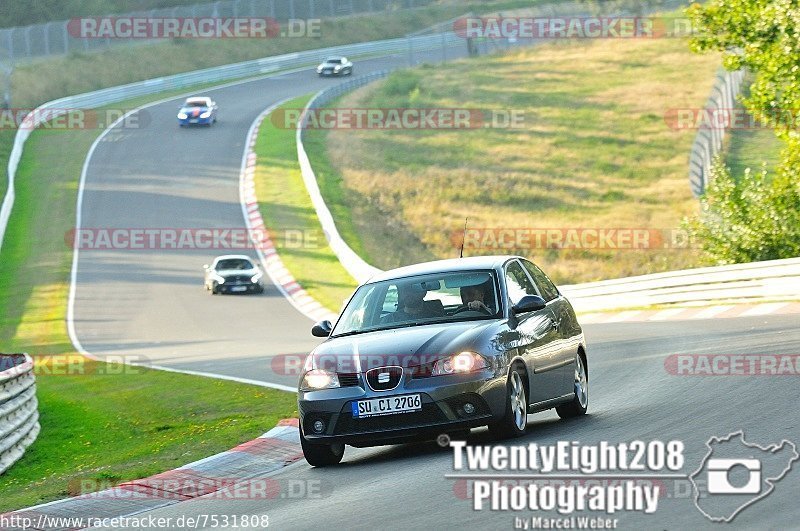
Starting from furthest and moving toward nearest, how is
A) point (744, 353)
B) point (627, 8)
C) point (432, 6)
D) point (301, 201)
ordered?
point (432, 6), point (627, 8), point (301, 201), point (744, 353)

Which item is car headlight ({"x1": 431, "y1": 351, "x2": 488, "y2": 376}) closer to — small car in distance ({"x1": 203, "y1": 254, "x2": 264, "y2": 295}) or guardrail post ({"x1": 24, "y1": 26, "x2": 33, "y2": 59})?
small car in distance ({"x1": 203, "y1": 254, "x2": 264, "y2": 295})

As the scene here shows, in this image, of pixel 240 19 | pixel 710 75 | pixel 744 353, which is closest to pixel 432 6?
pixel 240 19

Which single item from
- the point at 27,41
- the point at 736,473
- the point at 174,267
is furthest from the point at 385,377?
the point at 27,41

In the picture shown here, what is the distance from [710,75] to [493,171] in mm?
20847

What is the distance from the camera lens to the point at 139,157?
56188 mm

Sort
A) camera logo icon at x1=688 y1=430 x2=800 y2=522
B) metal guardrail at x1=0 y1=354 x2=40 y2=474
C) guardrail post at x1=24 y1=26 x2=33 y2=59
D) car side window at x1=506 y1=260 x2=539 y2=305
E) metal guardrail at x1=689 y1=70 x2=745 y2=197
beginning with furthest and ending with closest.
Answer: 1. guardrail post at x1=24 y1=26 x2=33 y2=59
2. metal guardrail at x1=689 y1=70 x2=745 y2=197
3. metal guardrail at x1=0 y1=354 x2=40 y2=474
4. car side window at x1=506 y1=260 x2=539 y2=305
5. camera logo icon at x1=688 y1=430 x2=800 y2=522

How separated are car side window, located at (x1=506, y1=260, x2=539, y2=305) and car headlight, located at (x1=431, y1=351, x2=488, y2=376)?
4.01 feet

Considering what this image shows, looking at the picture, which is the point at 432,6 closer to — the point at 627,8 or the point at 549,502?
the point at 627,8

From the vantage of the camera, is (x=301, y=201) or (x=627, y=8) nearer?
(x=301, y=201)

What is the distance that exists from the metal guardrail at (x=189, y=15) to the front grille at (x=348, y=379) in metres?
67.0

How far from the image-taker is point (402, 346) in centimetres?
1066

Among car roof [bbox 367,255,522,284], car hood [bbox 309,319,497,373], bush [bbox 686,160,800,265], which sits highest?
car roof [bbox 367,255,522,284]

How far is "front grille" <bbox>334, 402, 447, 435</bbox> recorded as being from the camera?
1044 cm

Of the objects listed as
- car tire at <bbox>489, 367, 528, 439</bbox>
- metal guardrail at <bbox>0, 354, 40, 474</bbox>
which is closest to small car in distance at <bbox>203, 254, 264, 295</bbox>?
metal guardrail at <bbox>0, 354, 40, 474</bbox>
